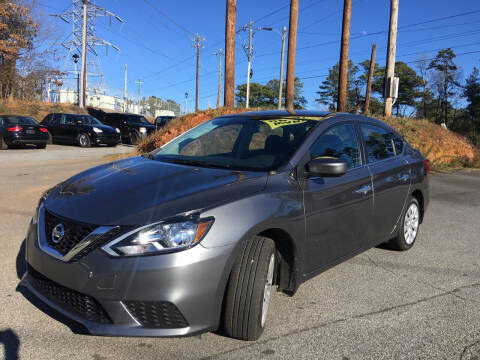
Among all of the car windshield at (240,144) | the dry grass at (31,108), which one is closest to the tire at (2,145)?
the car windshield at (240,144)

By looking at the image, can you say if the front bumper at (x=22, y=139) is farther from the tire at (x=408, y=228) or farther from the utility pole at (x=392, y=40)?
the tire at (x=408, y=228)

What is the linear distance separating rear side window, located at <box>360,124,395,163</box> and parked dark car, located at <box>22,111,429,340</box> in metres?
0.25

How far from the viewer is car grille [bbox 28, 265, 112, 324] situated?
7.75 feet

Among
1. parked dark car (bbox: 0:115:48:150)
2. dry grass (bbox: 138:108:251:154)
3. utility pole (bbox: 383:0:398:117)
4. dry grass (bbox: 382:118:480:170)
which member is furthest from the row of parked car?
utility pole (bbox: 383:0:398:117)

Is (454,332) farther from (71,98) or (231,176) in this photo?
(71,98)

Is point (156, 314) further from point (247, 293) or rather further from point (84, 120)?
point (84, 120)

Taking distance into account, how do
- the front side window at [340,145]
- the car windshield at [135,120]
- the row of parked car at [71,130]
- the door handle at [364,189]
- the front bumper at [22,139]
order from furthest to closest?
the car windshield at [135,120] < the row of parked car at [71,130] < the front bumper at [22,139] < the door handle at [364,189] < the front side window at [340,145]

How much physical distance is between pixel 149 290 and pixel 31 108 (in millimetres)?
32475

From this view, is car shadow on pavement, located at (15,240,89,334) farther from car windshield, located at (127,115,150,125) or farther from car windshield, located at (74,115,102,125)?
→ car windshield, located at (127,115,150,125)

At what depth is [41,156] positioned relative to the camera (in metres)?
13.2

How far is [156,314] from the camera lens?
92.0 inches

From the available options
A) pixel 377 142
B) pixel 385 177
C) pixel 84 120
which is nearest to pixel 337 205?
pixel 385 177

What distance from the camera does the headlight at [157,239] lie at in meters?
2.30

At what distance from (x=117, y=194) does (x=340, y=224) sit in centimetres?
183
